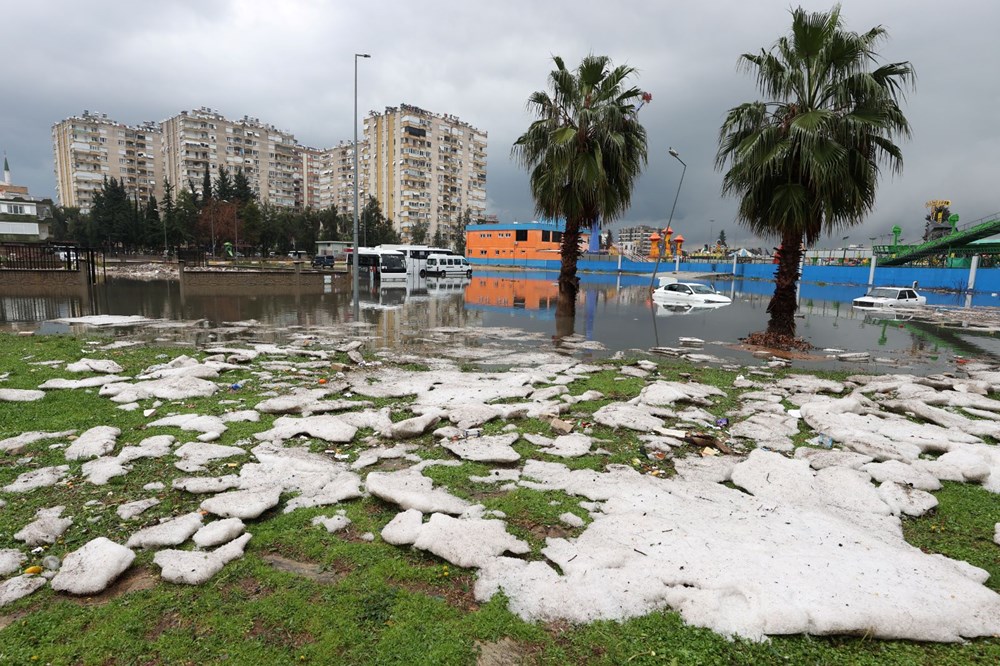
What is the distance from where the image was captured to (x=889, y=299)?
1126 inches

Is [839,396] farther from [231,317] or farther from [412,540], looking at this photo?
[231,317]

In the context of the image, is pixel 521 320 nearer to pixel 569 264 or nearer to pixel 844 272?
pixel 569 264

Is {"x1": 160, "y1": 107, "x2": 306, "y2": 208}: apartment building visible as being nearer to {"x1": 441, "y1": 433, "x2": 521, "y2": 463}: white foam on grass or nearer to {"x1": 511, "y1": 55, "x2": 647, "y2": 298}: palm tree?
{"x1": 511, "y1": 55, "x2": 647, "y2": 298}: palm tree

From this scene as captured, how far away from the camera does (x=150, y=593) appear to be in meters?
3.17

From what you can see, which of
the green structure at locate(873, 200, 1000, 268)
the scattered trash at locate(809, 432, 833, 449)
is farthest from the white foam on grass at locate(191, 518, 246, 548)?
the green structure at locate(873, 200, 1000, 268)

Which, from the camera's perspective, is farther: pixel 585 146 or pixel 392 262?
pixel 392 262

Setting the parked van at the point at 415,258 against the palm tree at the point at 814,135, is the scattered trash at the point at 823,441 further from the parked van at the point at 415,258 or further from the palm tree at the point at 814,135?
the parked van at the point at 415,258

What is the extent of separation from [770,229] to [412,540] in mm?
14406

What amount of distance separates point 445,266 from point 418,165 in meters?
65.5

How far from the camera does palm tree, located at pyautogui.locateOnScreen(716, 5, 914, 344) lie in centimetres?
1284

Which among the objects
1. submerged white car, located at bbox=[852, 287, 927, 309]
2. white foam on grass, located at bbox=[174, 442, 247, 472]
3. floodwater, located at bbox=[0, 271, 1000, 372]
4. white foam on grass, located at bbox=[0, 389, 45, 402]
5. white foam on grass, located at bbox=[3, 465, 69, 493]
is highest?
submerged white car, located at bbox=[852, 287, 927, 309]

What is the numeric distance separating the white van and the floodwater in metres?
19.9

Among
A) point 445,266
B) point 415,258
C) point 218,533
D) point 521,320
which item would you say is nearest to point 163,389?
point 218,533

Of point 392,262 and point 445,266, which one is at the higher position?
point 392,262
